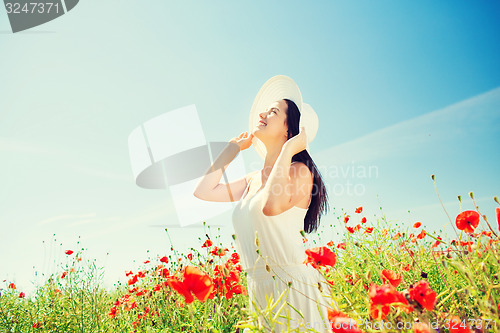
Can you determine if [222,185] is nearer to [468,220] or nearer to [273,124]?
[273,124]

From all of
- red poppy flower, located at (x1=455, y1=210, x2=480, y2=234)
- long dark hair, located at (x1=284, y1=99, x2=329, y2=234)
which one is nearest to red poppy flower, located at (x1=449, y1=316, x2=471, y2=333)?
red poppy flower, located at (x1=455, y1=210, x2=480, y2=234)

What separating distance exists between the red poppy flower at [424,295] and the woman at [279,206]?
1.30ft

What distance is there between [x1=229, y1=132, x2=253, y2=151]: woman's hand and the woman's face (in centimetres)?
27

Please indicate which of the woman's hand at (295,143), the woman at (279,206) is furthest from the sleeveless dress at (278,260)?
the woman's hand at (295,143)

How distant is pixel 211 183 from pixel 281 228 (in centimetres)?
85

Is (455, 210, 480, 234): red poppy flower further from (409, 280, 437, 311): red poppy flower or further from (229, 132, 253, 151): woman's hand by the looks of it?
(229, 132, 253, 151): woman's hand

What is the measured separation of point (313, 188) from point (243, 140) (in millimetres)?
701

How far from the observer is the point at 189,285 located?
1047 millimetres

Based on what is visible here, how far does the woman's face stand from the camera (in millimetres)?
2125

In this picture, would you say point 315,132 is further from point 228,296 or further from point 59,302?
point 59,302

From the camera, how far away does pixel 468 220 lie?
1362 millimetres

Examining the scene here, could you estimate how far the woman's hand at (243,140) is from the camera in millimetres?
2406

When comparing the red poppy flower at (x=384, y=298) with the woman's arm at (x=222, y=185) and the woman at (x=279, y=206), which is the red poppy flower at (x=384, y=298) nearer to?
the woman at (x=279, y=206)

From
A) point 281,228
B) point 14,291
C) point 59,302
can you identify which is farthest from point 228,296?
point 14,291
